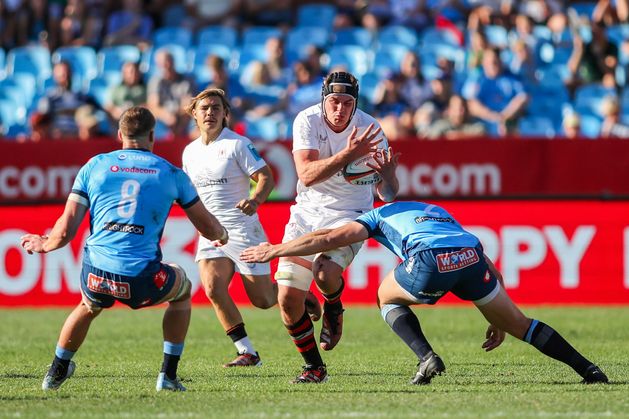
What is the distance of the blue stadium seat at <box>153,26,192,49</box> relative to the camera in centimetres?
2136

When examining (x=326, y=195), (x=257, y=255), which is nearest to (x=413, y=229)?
(x=257, y=255)

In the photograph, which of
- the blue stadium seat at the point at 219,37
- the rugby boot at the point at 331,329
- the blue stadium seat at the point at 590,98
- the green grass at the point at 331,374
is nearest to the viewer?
the green grass at the point at 331,374

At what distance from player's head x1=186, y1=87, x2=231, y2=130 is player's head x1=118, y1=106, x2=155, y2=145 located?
7.25 ft

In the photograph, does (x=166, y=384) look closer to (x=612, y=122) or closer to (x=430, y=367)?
(x=430, y=367)

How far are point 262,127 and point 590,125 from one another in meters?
5.24

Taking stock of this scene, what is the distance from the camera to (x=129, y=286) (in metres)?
7.87

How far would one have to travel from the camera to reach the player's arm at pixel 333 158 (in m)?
8.80

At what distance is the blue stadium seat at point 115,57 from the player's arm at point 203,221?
1276 cm

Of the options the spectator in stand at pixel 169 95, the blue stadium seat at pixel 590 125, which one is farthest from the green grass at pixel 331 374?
the blue stadium seat at pixel 590 125

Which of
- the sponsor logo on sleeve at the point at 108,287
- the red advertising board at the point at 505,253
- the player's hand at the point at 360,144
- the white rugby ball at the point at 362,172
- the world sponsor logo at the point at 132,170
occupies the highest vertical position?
the player's hand at the point at 360,144

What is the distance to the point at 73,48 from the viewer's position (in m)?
20.9

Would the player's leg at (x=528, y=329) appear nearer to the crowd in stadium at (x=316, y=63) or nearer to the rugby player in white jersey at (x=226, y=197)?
the rugby player in white jersey at (x=226, y=197)

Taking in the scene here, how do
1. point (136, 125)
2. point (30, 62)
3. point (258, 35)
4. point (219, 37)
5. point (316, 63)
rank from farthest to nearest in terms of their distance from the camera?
point (219, 37) < point (258, 35) < point (30, 62) < point (316, 63) < point (136, 125)

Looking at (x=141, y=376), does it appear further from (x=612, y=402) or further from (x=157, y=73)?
(x=157, y=73)
